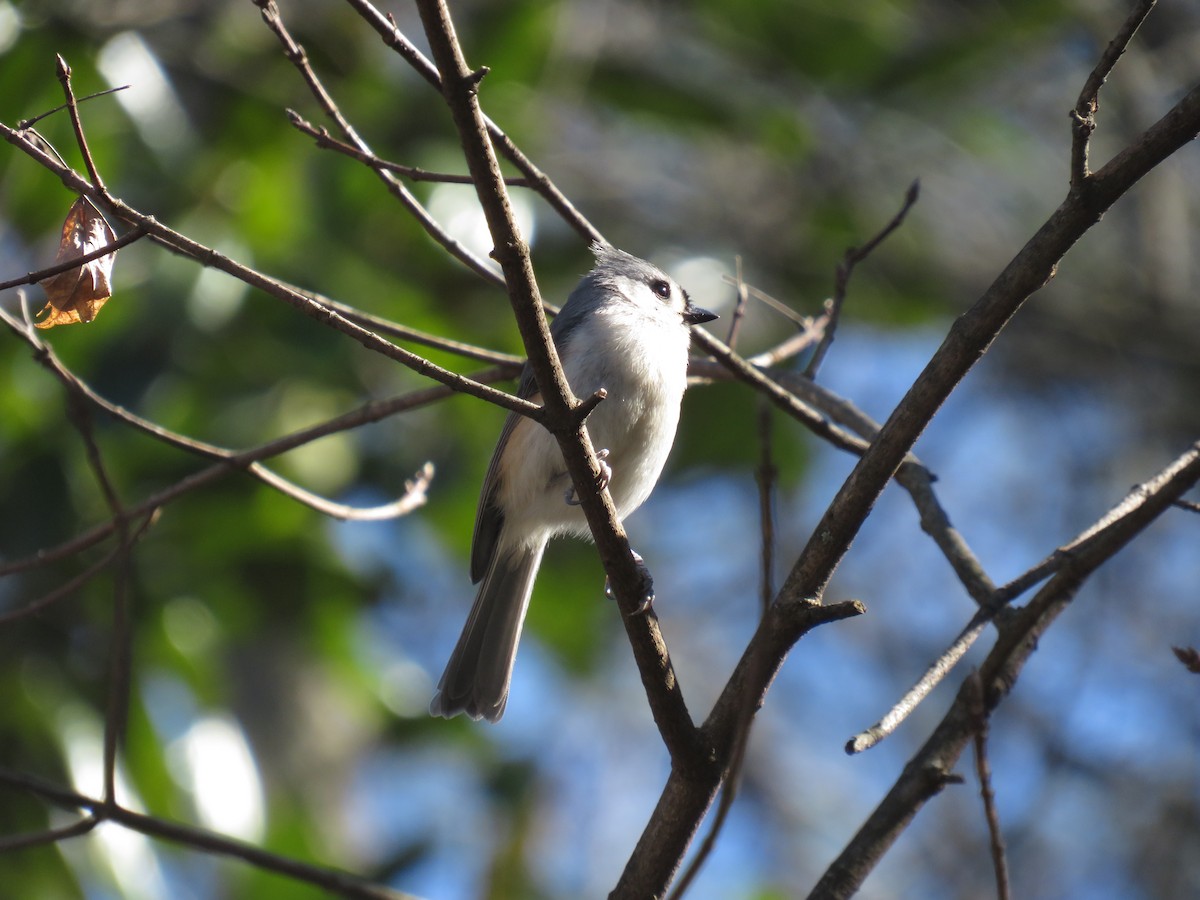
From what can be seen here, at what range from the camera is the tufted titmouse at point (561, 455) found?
3.20m

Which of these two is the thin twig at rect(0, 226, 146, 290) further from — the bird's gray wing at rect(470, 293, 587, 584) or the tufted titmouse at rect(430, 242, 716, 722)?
the bird's gray wing at rect(470, 293, 587, 584)

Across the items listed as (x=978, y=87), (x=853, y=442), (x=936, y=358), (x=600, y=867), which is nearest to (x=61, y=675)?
(x=853, y=442)

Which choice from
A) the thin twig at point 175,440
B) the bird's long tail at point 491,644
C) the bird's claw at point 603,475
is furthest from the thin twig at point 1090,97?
the bird's long tail at point 491,644

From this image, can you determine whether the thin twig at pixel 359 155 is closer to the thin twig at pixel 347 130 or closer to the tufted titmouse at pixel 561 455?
the thin twig at pixel 347 130

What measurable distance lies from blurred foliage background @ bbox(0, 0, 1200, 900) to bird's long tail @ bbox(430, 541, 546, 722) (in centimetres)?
110

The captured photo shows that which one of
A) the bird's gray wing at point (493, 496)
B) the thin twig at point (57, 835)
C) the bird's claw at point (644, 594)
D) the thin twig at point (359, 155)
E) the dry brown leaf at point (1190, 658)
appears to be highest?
the bird's gray wing at point (493, 496)

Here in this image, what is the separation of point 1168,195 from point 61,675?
626cm

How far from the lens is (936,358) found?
74.6 inches

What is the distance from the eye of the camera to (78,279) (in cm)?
185

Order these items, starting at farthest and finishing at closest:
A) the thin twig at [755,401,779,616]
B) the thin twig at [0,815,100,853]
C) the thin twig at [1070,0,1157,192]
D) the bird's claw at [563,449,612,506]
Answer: the bird's claw at [563,449,612,506] → the thin twig at [0,815,100,853] → the thin twig at [755,401,779,616] → the thin twig at [1070,0,1157,192]

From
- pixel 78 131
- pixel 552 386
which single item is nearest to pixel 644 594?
pixel 552 386

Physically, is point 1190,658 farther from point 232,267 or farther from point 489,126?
point 232,267

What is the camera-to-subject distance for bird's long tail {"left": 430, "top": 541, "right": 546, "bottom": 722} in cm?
326

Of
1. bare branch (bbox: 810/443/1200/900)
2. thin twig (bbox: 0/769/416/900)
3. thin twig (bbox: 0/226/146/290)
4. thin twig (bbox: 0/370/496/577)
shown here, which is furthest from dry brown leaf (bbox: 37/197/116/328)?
bare branch (bbox: 810/443/1200/900)
